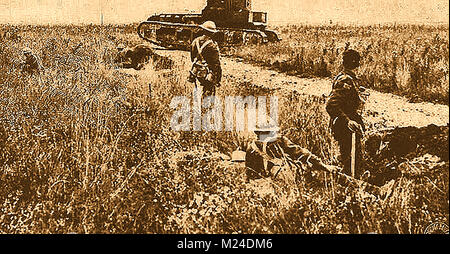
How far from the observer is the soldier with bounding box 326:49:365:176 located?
3.56 m

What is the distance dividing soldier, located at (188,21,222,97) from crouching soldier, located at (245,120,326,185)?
0.92 meters

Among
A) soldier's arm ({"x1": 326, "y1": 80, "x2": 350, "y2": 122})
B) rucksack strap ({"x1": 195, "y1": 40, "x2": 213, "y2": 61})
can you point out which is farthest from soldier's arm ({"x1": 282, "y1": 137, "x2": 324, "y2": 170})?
rucksack strap ({"x1": 195, "y1": 40, "x2": 213, "y2": 61})

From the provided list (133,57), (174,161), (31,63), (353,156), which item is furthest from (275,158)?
(31,63)

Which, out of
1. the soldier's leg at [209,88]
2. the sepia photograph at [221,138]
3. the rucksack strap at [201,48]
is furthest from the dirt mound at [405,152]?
the rucksack strap at [201,48]

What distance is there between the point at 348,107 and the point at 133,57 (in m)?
3.19

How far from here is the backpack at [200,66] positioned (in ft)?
14.7

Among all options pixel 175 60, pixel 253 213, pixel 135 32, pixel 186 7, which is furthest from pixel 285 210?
pixel 135 32

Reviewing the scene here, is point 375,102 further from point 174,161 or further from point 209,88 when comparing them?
point 174,161

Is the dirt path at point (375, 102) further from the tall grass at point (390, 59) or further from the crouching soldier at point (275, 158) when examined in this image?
the crouching soldier at point (275, 158)

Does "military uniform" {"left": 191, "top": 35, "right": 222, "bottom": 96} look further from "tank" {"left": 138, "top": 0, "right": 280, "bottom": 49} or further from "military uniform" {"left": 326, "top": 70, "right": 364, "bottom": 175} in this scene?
"tank" {"left": 138, "top": 0, "right": 280, "bottom": 49}

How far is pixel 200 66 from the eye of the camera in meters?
4.52

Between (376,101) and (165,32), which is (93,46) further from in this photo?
(376,101)

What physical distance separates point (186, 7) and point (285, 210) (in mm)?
2811

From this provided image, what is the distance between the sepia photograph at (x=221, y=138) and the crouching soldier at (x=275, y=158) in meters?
0.01
